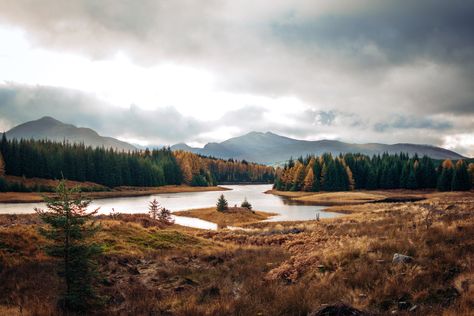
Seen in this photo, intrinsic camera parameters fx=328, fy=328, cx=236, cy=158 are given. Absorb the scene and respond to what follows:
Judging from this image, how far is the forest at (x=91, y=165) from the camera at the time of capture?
388 feet

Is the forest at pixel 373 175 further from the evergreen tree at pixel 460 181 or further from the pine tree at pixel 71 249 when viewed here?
the pine tree at pixel 71 249

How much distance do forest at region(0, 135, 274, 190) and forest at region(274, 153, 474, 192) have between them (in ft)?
189

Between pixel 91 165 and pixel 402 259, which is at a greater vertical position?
pixel 91 165

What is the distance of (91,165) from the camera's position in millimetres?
135000

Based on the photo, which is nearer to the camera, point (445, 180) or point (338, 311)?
point (338, 311)

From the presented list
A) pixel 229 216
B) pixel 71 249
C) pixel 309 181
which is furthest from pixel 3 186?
pixel 71 249

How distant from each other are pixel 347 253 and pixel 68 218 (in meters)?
10.1

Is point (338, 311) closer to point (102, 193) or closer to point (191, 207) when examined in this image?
point (191, 207)

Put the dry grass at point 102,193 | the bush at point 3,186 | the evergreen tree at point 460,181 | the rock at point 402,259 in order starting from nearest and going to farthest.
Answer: the rock at point 402,259
the dry grass at point 102,193
the bush at point 3,186
the evergreen tree at point 460,181

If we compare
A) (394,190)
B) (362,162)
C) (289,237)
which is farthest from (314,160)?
(289,237)

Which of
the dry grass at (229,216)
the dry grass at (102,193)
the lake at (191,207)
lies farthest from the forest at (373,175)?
the dry grass at (229,216)

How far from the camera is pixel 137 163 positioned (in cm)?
15112

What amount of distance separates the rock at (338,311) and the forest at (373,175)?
116650 mm

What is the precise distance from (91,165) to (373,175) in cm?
11324
